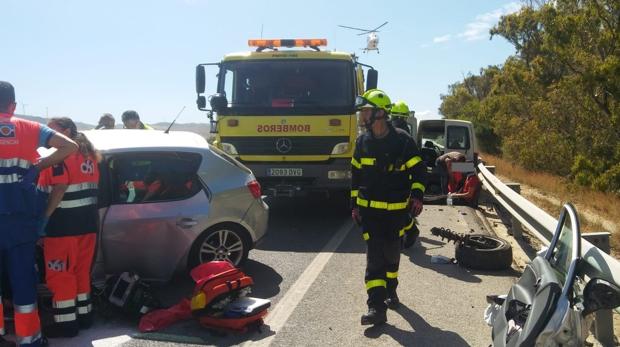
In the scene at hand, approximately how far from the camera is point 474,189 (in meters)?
10.8

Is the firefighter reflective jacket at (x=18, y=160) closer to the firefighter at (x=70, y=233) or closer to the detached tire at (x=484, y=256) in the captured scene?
the firefighter at (x=70, y=233)

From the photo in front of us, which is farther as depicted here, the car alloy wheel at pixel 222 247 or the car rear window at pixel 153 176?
the car alloy wheel at pixel 222 247

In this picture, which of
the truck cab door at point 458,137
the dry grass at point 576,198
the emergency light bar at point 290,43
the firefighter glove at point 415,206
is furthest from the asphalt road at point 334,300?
the truck cab door at point 458,137

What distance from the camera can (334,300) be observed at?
5102 millimetres

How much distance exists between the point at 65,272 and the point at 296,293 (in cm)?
208

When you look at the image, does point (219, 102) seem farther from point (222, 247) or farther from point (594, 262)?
point (594, 262)

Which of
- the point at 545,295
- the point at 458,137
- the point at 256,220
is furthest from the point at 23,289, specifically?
the point at 458,137

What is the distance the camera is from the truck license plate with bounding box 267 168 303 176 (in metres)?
8.73

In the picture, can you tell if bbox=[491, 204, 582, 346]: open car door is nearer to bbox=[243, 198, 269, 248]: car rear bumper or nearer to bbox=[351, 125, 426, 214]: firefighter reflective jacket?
bbox=[351, 125, 426, 214]: firefighter reflective jacket

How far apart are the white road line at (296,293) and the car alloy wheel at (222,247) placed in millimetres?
708

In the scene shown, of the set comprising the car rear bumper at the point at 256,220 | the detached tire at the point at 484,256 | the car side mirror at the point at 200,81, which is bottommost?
the detached tire at the point at 484,256

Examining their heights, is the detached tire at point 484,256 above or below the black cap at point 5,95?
below

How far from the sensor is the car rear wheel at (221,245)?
5477 millimetres

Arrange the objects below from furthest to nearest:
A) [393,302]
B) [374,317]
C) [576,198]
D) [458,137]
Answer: [576,198]
[458,137]
[393,302]
[374,317]
